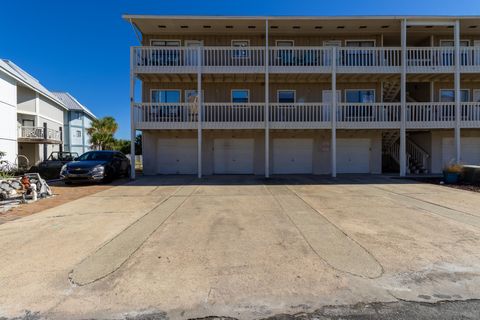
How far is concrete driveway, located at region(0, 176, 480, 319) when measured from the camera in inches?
110

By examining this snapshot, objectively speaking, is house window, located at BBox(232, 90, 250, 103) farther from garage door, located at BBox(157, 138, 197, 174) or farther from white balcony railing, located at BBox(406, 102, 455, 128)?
white balcony railing, located at BBox(406, 102, 455, 128)

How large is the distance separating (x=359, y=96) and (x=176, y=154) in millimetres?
11977

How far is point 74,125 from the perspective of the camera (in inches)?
1244

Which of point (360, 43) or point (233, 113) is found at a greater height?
point (360, 43)

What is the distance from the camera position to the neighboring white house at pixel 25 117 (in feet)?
59.4

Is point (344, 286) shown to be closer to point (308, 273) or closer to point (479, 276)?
point (308, 273)

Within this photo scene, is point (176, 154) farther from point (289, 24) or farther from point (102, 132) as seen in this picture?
point (102, 132)

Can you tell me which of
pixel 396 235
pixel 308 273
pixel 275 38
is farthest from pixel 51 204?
pixel 275 38

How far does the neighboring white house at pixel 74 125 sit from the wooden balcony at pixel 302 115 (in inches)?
867

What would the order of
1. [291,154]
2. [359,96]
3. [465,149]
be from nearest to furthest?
[359,96]
[465,149]
[291,154]

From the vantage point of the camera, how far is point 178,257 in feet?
12.9

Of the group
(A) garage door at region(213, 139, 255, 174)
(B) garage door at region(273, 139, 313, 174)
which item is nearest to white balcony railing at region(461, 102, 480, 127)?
(B) garage door at region(273, 139, 313, 174)

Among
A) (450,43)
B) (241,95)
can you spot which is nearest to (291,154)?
(241,95)

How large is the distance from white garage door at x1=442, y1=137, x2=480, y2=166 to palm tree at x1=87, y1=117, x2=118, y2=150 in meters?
31.7
